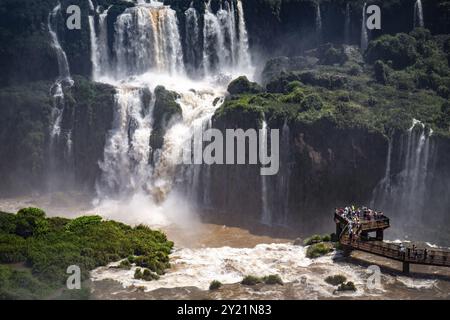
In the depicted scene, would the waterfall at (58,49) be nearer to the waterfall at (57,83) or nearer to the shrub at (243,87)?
the waterfall at (57,83)

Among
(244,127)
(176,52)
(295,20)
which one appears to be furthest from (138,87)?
(295,20)

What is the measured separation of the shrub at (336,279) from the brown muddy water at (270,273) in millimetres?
364

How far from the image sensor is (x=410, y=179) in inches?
2228

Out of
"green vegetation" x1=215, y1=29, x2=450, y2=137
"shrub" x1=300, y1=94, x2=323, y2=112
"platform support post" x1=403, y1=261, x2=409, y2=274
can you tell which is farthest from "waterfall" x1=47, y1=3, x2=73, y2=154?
"platform support post" x1=403, y1=261, x2=409, y2=274

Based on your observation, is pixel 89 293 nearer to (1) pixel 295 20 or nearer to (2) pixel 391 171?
(2) pixel 391 171

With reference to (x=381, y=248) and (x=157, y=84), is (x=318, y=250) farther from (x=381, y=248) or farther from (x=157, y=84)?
(x=157, y=84)

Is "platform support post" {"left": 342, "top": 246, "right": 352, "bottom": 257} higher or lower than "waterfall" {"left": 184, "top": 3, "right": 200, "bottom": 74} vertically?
lower

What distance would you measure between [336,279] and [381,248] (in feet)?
13.2

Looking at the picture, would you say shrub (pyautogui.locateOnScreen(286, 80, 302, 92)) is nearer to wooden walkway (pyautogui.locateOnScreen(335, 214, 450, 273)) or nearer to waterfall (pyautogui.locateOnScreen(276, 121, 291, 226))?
waterfall (pyautogui.locateOnScreen(276, 121, 291, 226))

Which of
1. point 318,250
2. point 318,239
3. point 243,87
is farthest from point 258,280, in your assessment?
point 243,87

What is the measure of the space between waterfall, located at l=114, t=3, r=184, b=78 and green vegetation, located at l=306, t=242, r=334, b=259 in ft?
127

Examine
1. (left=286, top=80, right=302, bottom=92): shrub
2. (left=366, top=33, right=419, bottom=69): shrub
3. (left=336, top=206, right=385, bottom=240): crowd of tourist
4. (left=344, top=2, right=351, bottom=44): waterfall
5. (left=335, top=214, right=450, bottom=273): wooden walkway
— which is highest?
(left=344, top=2, right=351, bottom=44): waterfall

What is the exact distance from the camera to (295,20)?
81.1 meters

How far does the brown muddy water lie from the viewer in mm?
39031
